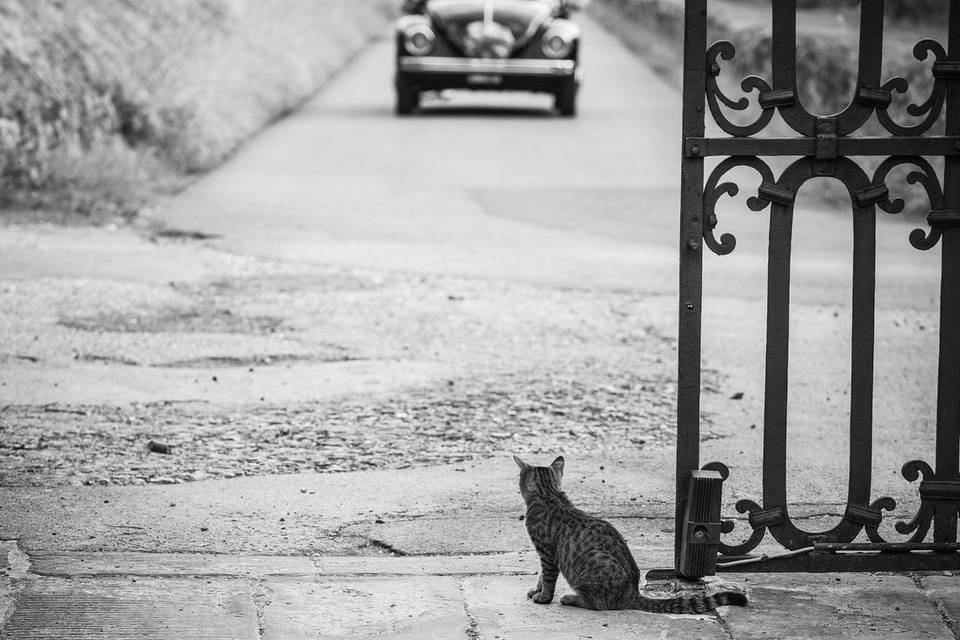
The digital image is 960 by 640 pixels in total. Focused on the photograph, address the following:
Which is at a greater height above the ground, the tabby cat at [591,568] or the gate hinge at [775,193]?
the gate hinge at [775,193]

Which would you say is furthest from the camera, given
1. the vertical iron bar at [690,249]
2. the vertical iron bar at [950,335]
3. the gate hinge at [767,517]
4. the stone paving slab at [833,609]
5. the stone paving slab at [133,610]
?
the gate hinge at [767,517]

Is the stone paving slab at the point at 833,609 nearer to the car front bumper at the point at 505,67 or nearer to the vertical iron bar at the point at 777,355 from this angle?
the vertical iron bar at the point at 777,355

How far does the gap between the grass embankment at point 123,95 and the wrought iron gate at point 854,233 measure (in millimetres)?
9352

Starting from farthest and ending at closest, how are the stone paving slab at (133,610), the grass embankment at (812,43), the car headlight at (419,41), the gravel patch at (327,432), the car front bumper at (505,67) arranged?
1. the car front bumper at (505,67)
2. the car headlight at (419,41)
3. the grass embankment at (812,43)
4. the gravel patch at (327,432)
5. the stone paving slab at (133,610)

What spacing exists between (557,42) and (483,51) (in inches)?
40.5

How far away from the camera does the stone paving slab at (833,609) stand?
4285 mm

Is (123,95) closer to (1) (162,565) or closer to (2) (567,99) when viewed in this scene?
(2) (567,99)

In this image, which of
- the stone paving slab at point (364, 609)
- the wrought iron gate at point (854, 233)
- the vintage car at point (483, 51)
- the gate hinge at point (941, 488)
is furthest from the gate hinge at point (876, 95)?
the vintage car at point (483, 51)

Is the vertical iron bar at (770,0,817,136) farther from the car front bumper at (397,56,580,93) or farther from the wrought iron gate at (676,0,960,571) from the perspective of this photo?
the car front bumper at (397,56,580,93)

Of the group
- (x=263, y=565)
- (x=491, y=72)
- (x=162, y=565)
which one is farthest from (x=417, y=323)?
(x=491, y=72)

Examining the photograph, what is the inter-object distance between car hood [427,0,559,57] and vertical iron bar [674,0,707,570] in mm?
16636

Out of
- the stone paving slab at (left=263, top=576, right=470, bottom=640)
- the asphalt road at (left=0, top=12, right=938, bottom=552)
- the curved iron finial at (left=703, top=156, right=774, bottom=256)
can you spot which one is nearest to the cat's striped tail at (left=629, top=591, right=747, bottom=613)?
the stone paving slab at (left=263, top=576, right=470, bottom=640)

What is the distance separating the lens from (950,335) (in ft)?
15.2

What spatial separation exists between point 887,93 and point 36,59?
41.1 feet
